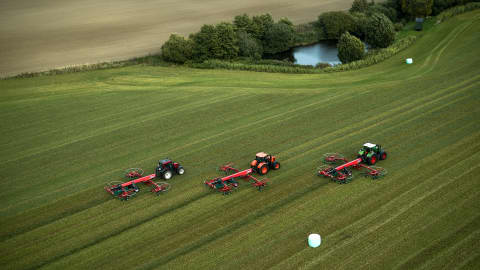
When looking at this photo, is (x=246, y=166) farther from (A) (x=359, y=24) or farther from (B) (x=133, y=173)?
(A) (x=359, y=24)

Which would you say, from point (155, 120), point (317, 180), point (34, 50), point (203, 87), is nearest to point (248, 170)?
point (317, 180)

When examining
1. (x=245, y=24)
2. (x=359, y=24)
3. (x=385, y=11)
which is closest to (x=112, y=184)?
(x=245, y=24)

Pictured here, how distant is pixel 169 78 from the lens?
55656 mm

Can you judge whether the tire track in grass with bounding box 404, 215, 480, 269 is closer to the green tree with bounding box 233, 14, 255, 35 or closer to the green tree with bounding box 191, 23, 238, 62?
the green tree with bounding box 191, 23, 238, 62

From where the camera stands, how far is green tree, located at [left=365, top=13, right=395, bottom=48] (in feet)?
205

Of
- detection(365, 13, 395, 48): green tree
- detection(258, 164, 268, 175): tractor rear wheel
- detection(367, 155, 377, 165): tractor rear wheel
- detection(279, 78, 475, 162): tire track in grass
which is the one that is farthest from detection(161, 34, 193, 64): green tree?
detection(367, 155, 377, 165): tractor rear wheel

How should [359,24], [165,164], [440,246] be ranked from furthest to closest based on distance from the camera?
[359,24] < [165,164] < [440,246]

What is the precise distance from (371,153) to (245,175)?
26.3ft

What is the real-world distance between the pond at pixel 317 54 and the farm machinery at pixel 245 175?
3567cm

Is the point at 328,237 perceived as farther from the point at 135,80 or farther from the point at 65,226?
the point at 135,80

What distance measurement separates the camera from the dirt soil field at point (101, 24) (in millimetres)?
68062

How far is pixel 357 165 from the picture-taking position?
30.1 metres

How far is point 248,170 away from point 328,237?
789 centimetres

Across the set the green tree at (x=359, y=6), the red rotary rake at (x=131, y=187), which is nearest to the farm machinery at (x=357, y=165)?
the red rotary rake at (x=131, y=187)
